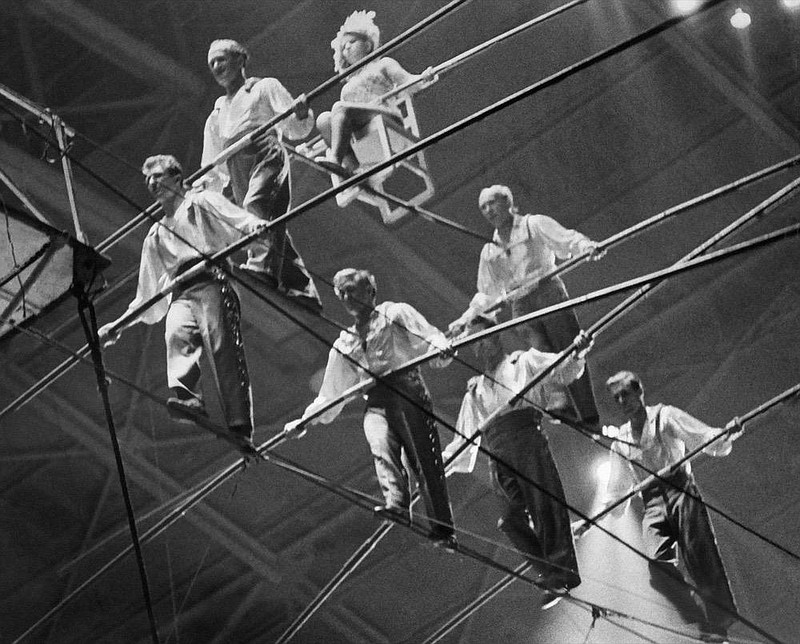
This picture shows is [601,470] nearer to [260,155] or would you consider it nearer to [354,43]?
[354,43]

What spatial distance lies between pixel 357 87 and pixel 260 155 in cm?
144

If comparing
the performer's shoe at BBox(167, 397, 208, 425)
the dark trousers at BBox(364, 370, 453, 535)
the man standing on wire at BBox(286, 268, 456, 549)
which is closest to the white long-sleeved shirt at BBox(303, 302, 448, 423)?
the man standing on wire at BBox(286, 268, 456, 549)

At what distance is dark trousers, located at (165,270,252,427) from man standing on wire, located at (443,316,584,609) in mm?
1920

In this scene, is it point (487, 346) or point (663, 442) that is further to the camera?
point (663, 442)

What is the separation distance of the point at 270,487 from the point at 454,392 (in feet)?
6.39

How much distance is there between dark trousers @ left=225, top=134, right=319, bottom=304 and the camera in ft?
43.3

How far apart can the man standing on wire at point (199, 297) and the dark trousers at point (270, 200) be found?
0.71 feet

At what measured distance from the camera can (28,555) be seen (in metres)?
19.7

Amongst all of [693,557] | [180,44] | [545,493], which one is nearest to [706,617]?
[693,557]

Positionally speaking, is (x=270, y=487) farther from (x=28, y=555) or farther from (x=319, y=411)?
(x=319, y=411)

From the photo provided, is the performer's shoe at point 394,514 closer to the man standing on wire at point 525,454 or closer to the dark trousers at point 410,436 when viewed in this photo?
the dark trousers at point 410,436

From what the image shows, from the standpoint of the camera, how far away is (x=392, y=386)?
13438 millimetres

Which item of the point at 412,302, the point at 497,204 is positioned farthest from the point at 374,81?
the point at 412,302

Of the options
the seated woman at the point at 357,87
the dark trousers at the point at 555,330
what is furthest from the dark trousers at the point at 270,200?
the dark trousers at the point at 555,330
